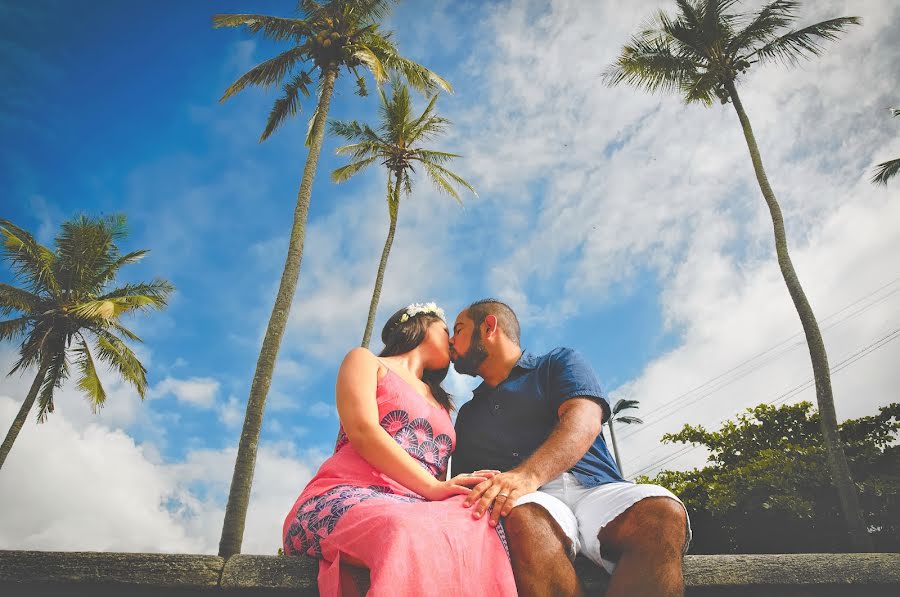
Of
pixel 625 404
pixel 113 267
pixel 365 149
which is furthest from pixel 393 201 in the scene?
pixel 625 404

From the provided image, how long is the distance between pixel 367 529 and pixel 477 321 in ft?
5.36

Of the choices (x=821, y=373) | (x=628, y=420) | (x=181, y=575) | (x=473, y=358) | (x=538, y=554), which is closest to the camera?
(x=538, y=554)

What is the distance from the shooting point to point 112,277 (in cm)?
1891

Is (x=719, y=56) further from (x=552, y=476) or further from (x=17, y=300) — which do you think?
(x=17, y=300)

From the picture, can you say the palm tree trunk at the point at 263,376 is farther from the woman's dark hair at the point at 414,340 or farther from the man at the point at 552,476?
the man at the point at 552,476

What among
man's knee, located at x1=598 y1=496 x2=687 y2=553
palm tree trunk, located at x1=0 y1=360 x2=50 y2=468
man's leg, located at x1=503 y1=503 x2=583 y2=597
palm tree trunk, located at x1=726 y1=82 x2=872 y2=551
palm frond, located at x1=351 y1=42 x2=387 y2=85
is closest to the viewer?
man's leg, located at x1=503 y1=503 x2=583 y2=597

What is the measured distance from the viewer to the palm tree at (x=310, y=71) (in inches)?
329

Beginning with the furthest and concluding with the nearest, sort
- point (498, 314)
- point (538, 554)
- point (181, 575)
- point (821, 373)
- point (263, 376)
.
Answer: point (821, 373) → point (263, 376) → point (498, 314) → point (181, 575) → point (538, 554)

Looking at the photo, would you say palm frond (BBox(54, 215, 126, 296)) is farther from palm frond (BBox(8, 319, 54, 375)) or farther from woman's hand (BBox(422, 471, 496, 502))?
woman's hand (BBox(422, 471, 496, 502))

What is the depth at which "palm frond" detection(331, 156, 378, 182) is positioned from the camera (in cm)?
1736

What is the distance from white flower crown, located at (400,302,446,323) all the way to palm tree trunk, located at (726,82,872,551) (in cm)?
949

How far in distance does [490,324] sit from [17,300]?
65.9ft

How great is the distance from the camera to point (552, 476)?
2.25 meters

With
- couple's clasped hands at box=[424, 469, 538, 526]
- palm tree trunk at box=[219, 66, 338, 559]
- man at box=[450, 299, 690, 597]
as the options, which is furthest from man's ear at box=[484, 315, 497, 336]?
palm tree trunk at box=[219, 66, 338, 559]
